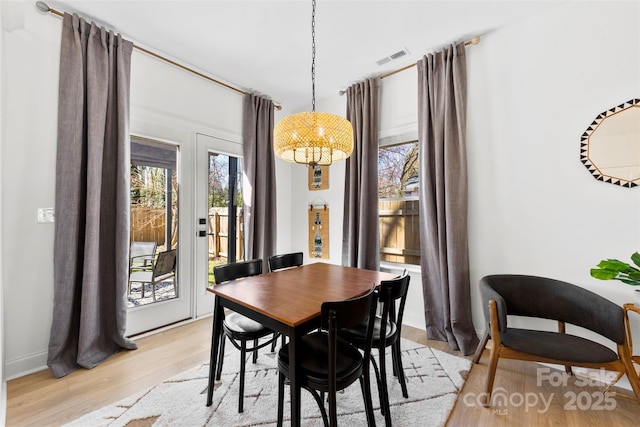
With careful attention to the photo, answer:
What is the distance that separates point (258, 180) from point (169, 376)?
7.03 feet

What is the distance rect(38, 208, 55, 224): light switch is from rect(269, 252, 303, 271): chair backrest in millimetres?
1657

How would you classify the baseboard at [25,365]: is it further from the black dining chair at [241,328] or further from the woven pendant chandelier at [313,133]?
the woven pendant chandelier at [313,133]

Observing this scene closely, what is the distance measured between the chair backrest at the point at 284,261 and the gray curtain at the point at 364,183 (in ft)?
2.41

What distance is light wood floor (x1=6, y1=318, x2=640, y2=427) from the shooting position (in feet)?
5.16

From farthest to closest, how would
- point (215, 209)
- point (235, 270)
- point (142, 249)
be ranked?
point (215, 209) < point (142, 249) < point (235, 270)

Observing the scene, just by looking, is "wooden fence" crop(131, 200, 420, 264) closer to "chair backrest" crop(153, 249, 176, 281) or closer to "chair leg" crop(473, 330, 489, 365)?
"chair backrest" crop(153, 249, 176, 281)

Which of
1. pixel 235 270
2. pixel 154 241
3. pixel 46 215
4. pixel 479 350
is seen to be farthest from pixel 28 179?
pixel 479 350

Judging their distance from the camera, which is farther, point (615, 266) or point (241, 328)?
point (241, 328)

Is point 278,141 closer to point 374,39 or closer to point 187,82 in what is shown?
point 374,39

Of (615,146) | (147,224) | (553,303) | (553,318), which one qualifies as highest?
(615,146)

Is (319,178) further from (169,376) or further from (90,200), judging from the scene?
(169,376)

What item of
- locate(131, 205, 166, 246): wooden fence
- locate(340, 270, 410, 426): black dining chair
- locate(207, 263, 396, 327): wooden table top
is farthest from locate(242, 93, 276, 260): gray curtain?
locate(340, 270, 410, 426): black dining chair

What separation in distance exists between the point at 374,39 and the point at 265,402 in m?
2.93

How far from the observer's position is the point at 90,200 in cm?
211
